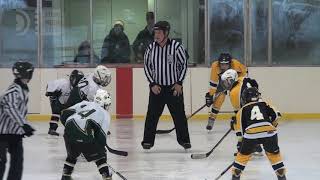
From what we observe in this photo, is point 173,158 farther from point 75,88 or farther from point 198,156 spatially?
point 75,88

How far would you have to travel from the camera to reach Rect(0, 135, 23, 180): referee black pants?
15.1ft

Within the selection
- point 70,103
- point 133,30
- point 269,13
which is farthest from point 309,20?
point 70,103

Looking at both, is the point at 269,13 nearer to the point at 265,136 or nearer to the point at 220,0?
the point at 220,0

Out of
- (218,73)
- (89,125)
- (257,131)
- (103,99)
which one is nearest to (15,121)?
(89,125)

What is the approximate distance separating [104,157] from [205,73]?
6.04 metres

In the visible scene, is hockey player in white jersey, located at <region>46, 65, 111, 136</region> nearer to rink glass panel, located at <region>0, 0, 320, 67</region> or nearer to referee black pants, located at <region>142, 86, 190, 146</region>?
referee black pants, located at <region>142, 86, 190, 146</region>

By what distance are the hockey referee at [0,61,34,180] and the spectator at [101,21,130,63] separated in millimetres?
6483

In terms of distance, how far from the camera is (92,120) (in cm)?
470

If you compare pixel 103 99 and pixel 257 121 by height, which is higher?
pixel 103 99

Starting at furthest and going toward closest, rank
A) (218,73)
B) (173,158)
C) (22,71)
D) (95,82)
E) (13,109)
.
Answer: (218,73) → (173,158) → (95,82) → (22,71) → (13,109)

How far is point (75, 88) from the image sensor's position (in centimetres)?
641

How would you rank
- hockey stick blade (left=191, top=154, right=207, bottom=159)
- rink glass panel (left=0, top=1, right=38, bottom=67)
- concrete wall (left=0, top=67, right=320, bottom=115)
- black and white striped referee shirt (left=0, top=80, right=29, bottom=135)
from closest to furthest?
1. black and white striped referee shirt (left=0, top=80, right=29, bottom=135)
2. hockey stick blade (left=191, top=154, right=207, bottom=159)
3. concrete wall (left=0, top=67, right=320, bottom=115)
4. rink glass panel (left=0, top=1, right=38, bottom=67)

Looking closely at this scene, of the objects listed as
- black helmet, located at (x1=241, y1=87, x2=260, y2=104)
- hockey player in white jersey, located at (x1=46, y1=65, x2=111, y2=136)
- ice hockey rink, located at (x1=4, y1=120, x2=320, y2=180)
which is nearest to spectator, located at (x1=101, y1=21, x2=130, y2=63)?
ice hockey rink, located at (x1=4, y1=120, x2=320, y2=180)

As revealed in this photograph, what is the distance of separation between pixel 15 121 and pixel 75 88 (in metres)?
1.92
